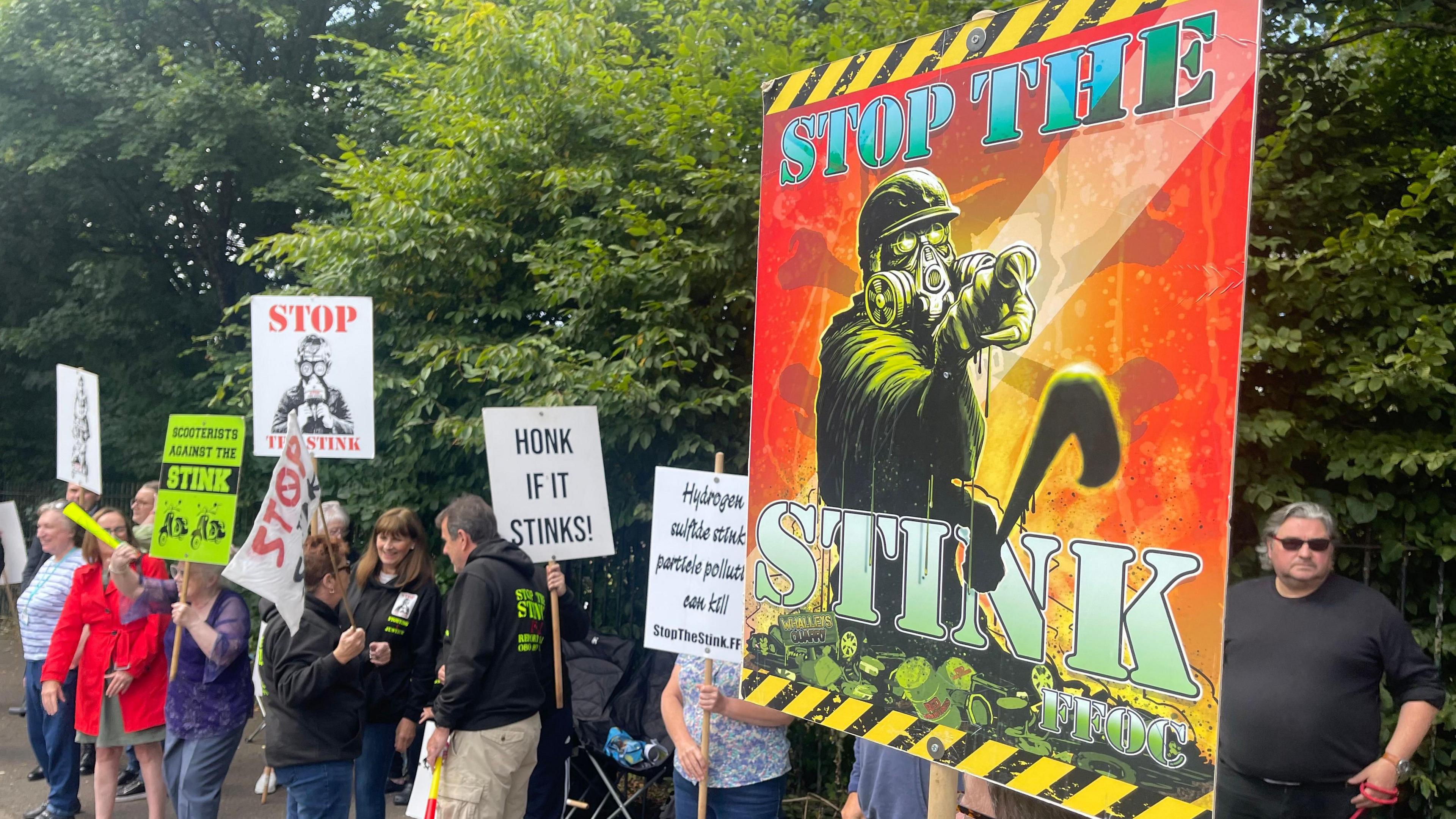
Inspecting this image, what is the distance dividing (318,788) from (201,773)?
957mm

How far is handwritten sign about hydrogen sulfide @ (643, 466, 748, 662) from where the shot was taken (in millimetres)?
4430

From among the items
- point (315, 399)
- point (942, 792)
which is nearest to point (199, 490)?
point (315, 399)

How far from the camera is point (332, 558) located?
5102 millimetres

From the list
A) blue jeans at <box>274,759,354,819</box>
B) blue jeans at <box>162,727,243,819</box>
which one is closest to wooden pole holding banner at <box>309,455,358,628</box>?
blue jeans at <box>274,759,354,819</box>

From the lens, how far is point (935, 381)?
94.2 inches

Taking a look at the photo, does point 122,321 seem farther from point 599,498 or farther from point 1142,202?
point 1142,202

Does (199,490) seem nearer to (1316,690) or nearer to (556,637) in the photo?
(556,637)

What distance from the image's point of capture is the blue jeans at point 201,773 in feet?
18.1

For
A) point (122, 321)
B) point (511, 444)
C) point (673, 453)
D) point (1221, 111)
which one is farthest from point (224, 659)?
point (122, 321)

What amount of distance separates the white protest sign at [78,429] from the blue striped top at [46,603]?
0.55 metres

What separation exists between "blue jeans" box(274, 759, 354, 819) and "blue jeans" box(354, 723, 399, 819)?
536 mm

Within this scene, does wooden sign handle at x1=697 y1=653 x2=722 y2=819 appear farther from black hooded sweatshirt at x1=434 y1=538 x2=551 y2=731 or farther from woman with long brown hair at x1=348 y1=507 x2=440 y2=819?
woman with long brown hair at x1=348 y1=507 x2=440 y2=819

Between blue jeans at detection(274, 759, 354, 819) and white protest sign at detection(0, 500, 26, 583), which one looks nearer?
blue jeans at detection(274, 759, 354, 819)

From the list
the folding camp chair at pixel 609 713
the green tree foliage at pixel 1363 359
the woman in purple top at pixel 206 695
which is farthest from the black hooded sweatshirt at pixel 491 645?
the green tree foliage at pixel 1363 359
